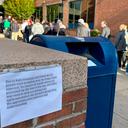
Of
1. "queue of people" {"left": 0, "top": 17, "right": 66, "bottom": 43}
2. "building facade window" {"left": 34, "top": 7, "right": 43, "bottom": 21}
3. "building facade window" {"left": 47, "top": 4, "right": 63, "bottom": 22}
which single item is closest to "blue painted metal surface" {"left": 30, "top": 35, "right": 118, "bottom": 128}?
"queue of people" {"left": 0, "top": 17, "right": 66, "bottom": 43}

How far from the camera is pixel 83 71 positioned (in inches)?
96.6

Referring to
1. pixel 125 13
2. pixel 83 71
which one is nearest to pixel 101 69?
pixel 83 71

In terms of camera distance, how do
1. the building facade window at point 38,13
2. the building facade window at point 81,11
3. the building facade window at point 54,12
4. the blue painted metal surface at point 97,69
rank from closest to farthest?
the blue painted metal surface at point 97,69, the building facade window at point 81,11, the building facade window at point 54,12, the building facade window at point 38,13

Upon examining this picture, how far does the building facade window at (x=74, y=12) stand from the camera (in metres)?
24.6

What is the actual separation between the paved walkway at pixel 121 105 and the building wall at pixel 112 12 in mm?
Answer: 10844

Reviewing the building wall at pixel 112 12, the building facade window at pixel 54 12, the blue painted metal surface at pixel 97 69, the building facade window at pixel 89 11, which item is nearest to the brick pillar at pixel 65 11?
the building facade window at pixel 54 12

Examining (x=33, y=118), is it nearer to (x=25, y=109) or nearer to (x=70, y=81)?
(x=25, y=109)

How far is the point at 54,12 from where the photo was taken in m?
29.1

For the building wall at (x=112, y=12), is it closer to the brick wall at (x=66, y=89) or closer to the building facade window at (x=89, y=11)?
the building facade window at (x=89, y=11)

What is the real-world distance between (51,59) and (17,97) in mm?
391

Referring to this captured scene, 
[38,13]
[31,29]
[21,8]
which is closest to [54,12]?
[21,8]

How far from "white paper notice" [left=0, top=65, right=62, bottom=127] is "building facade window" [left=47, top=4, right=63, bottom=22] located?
2567 centimetres

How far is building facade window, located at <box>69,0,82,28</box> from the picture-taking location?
2461cm

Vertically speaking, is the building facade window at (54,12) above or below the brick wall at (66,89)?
above
